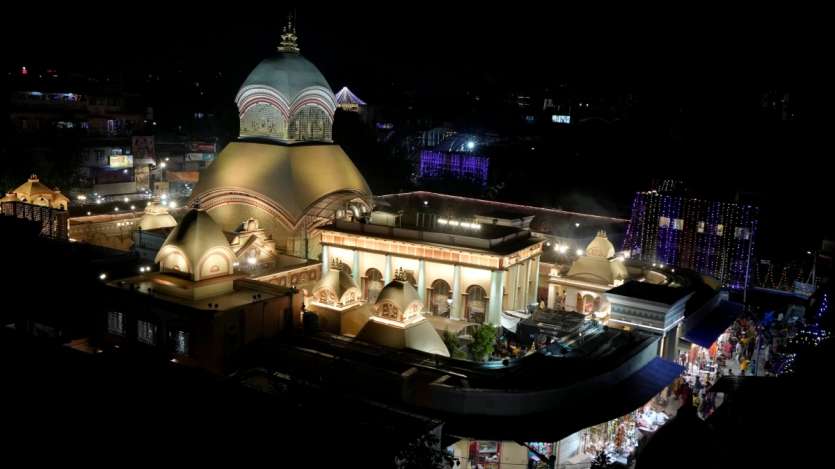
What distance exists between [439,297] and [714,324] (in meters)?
8.78

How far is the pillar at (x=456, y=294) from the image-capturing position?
76.7ft

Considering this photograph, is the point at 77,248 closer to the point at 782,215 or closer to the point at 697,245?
the point at 697,245

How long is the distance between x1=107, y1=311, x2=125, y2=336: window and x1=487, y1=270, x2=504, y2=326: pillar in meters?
11.0

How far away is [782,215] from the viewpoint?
42719mm

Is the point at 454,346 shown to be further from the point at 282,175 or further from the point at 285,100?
the point at 285,100

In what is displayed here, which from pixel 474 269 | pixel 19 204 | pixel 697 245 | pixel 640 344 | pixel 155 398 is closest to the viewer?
pixel 155 398

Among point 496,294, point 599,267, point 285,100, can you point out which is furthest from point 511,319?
point 285,100

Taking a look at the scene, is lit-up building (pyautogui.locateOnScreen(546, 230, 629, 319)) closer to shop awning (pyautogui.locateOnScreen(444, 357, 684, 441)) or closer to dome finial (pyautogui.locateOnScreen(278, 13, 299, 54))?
shop awning (pyautogui.locateOnScreen(444, 357, 684, 441))

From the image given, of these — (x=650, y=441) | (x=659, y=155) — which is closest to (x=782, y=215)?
(x=659, y=155)

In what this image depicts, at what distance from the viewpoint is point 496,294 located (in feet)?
75.4

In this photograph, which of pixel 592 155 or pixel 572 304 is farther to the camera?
pixel 592 155

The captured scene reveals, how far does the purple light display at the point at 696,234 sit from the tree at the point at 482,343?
1399 cm

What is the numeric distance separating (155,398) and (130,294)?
9834 millimetres

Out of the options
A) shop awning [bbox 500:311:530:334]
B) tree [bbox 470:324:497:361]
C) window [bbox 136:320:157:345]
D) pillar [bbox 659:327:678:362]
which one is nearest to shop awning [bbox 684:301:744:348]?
pillar [bbox 659:327:678:362]
